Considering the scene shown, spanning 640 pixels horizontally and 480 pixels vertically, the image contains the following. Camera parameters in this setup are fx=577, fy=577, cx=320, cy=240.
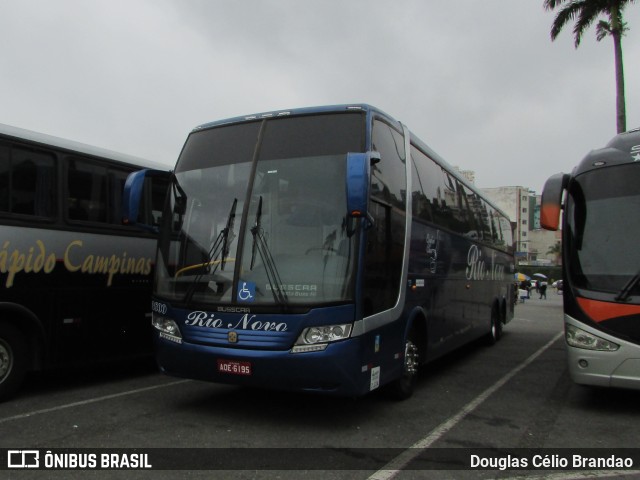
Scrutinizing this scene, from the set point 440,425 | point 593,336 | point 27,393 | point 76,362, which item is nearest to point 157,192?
point 76,362

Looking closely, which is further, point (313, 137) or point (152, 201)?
point (152, 201)

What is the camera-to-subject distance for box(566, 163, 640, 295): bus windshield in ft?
21.8

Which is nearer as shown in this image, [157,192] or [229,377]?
[229,377]

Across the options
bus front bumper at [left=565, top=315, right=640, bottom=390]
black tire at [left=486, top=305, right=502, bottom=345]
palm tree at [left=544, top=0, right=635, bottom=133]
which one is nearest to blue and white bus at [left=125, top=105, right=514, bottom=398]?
bus front bumper at [left=565, top=315, right=640, bottom=390]

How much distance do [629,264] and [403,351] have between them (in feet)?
9.08

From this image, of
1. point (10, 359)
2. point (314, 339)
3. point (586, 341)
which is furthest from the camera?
point (10, 359)

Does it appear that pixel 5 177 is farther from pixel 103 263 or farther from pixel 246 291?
pixel 246 291

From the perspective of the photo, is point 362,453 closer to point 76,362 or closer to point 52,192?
point 76,362

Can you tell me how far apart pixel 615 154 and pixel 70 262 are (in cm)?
709

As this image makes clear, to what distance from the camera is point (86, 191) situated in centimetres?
780

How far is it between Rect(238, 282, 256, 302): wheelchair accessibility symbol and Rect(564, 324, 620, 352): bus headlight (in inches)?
152

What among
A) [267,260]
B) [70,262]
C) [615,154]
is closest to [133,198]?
[70,262]

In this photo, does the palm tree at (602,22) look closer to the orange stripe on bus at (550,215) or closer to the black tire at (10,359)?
the orange stripe on bus at (550,215)

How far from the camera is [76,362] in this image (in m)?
7.60
